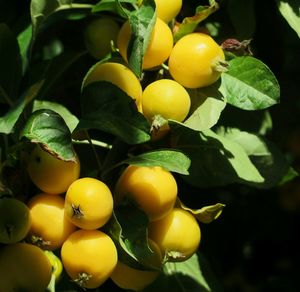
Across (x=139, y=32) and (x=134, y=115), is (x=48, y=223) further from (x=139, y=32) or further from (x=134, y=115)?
(x=139, y=32)

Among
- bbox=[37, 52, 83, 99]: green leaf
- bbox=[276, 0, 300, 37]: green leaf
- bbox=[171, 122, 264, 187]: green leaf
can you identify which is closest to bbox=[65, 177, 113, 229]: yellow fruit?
bbox=[171, 122, 264, 187]: green leaf

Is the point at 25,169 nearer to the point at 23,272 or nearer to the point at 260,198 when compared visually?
the point at 23,272

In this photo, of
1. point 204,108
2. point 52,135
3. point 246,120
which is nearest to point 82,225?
point 52,135

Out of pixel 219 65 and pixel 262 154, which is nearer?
pixel 219 65

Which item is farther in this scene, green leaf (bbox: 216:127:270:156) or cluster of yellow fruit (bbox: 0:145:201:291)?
green leaf (bbox: 216:127:270:156)

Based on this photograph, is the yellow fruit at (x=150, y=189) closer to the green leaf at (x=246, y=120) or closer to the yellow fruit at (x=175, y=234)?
the yellow fruit at (x=175, y=234)

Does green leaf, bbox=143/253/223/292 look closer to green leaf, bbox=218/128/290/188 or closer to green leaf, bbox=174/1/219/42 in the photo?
green leaf, bbox=218/128/290/188

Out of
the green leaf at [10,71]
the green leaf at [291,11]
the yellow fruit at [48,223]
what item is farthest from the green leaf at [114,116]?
the green leaf at [291,11]

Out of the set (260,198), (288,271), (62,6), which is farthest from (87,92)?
(288,271)
